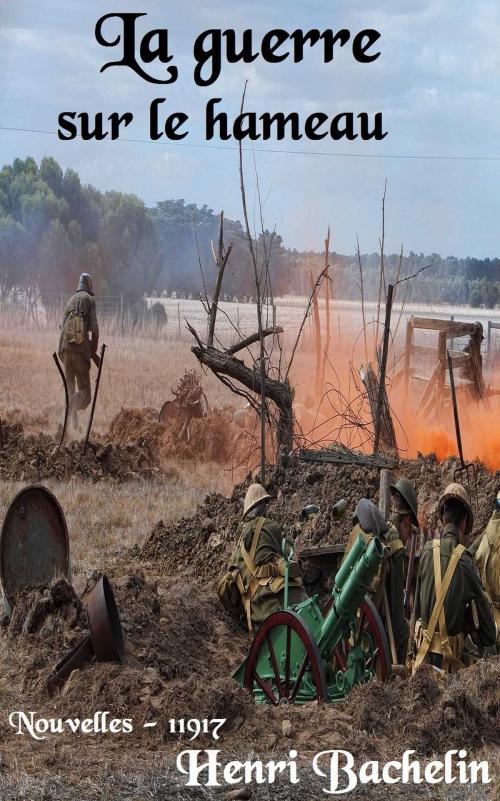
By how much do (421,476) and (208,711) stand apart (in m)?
5.32

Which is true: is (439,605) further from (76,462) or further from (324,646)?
(76,462)

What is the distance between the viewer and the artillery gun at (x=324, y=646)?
6684mm

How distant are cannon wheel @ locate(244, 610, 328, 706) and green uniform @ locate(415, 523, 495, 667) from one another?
2.80ft

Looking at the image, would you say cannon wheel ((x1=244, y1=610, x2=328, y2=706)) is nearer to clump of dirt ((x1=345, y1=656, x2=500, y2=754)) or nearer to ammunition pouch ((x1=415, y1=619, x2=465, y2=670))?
clump of dirt ((x1=345, y1=656, x2=500, y2=754))

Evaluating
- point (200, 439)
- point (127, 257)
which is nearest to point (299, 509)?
point (200, 439)

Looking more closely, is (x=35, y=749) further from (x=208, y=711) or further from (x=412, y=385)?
(x=412, y=385)

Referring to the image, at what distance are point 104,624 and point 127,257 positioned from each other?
142ft

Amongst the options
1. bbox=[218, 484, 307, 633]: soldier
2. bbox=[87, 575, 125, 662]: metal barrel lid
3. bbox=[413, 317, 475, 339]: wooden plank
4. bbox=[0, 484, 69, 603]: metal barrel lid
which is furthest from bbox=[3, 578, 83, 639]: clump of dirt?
bbox=[413, 317, 475, 339]: wooden plank

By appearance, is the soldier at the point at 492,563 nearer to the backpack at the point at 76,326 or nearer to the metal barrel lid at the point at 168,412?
the metal barrel lid at the point at 168,412

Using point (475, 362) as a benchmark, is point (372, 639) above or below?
below

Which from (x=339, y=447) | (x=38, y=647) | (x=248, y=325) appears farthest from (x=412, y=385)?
(x=248, y=325)

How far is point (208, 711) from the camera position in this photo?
22.1ft

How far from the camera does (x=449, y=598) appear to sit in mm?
7152

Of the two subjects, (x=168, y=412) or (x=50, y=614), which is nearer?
(x=50, y=614)
